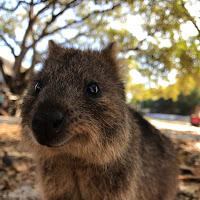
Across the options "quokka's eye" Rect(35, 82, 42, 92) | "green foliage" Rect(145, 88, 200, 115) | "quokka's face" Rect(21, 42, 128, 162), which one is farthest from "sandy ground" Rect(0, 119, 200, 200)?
"green foliage" Rect(145, 88, 200, 115)

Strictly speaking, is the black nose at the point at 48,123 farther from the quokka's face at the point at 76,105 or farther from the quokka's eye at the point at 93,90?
the quokka's eye at the point at 93,90

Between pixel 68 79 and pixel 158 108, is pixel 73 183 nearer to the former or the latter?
pixel 68 79

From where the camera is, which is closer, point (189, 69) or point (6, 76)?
point (189, 69)

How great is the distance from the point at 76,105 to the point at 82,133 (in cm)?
26

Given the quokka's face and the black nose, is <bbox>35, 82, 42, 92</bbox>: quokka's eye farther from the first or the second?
the black nose

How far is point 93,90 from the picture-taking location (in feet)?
7.24

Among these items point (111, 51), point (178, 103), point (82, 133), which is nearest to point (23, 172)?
point (82, 133)

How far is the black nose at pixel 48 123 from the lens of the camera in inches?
64.2

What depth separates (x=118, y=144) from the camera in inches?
86.0

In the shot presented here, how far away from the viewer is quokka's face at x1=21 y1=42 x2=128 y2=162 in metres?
1.69

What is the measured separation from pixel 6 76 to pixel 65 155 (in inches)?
393

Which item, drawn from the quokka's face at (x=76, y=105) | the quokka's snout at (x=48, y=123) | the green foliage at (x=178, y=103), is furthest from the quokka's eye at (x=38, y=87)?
the green foliage at (x=178, y=103)

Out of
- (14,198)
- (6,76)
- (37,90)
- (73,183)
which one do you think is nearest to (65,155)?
(73,183)

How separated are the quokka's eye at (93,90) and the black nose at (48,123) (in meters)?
0.58
